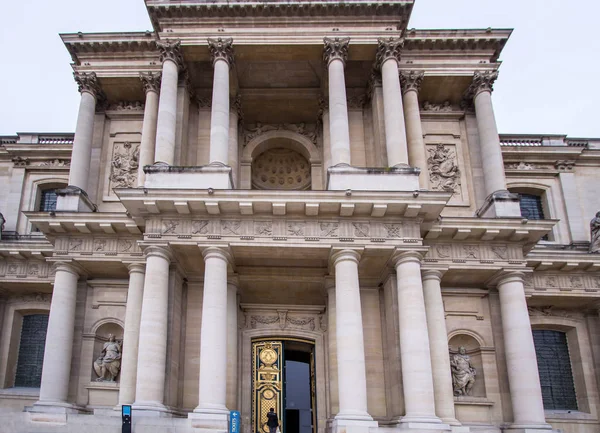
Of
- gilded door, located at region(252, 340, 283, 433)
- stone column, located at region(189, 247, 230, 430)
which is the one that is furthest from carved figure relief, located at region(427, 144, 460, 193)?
stone column, located at region(189, 247, 230, 430)

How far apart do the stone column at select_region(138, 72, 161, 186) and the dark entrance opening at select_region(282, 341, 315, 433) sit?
8.20m

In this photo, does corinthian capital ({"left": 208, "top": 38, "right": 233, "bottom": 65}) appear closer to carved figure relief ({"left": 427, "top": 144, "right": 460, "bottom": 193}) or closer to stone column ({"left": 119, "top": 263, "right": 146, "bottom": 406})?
stone column ({"left": 119, "top": 263, "right": 146, "bottom": 406})

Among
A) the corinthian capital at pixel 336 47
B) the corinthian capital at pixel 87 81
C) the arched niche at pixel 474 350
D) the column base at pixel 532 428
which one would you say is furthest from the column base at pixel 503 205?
the corinthian capital at pixel 87 81

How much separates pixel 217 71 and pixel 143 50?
4047 millimetres

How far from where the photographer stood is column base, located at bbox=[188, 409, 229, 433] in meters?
14.8

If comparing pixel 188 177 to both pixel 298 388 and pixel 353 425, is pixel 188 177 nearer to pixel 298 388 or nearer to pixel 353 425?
pixel 298 388

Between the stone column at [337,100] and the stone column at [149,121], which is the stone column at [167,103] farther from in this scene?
the stone column at [337,100]

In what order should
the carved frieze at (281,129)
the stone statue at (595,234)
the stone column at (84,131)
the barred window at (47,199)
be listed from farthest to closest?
the barred window at (47,199)
the carved frieze at (281,129)
the stone statue at (595,234)
the stone column at (84,131)

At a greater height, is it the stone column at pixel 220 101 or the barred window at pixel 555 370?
the stone column at pixel 220 101

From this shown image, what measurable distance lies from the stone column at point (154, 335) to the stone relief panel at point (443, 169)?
1022 cm

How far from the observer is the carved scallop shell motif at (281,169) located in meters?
23.4

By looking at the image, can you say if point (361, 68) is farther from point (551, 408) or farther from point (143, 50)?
point (551, 408)

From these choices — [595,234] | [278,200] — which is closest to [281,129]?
[278,200]

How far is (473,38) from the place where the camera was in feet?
70.6
